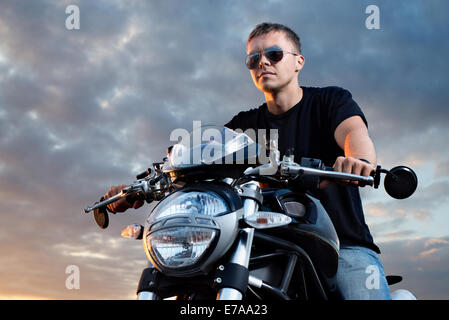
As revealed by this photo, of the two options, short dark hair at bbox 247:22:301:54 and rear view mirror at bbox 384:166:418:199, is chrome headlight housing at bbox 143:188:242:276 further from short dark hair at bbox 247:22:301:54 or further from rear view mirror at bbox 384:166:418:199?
short dark hair at bbox 247:22:301:54

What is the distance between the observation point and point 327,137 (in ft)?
12.5

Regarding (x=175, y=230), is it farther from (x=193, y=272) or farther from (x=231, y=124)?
(x=231, y=124)

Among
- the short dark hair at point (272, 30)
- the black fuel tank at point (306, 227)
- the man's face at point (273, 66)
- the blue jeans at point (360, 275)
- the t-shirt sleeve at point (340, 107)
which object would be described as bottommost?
the blue jeans at point (360, 275)

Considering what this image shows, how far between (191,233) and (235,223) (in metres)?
0.20

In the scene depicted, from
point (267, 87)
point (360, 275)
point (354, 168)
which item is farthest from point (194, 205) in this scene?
point (267, 87)

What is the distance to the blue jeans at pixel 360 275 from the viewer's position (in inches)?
113

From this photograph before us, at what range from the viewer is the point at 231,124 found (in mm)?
4676

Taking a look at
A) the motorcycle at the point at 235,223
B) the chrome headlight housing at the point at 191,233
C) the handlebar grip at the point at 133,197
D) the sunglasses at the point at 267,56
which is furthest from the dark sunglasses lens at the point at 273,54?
the chrome headlight housing at the point at 191,233

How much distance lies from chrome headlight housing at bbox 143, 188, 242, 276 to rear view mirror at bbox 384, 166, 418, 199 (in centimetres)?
85

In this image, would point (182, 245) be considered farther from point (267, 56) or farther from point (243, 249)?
point (267, 56)

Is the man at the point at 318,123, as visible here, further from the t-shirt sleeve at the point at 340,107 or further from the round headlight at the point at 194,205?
the round headlight at the point at 194,205

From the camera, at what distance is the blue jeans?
286cm

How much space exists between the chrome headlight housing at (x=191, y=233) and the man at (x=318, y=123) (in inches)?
58.8
